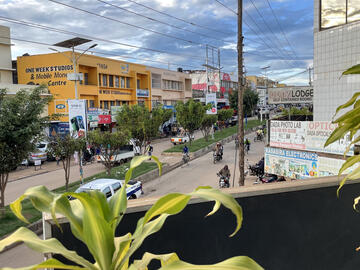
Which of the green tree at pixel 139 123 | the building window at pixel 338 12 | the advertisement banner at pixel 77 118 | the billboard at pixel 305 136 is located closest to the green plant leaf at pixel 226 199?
the billboard at pixel 305 136

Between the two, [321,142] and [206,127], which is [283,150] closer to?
[321,142]

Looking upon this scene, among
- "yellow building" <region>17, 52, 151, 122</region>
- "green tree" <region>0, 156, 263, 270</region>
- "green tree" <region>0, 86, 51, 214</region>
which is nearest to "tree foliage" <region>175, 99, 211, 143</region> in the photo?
"yellow building" <region>17, 52, 151, 122</region>

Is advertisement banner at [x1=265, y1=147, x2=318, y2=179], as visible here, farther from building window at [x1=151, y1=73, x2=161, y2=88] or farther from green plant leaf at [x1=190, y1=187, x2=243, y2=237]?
building window at [x1=151, y1=73, x2=161, y2=88]

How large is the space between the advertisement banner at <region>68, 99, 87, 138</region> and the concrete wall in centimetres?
1414

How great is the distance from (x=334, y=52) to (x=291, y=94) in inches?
123

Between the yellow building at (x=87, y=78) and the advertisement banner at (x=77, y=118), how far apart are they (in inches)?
481

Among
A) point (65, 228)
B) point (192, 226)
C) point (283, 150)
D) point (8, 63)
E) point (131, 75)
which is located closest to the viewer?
point (65, 228)

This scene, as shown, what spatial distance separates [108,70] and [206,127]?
40.6ft

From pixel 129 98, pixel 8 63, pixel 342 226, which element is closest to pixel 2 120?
pixel 342 226

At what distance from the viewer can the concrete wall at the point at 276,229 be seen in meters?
2.96

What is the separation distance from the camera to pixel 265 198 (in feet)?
10.6

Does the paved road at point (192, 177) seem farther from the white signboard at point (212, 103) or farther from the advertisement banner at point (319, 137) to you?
the advertisement banner at point (319, 137)

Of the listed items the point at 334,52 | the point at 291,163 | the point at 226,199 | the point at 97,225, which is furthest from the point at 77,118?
the point at 226,199

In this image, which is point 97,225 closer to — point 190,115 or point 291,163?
point 291,163
